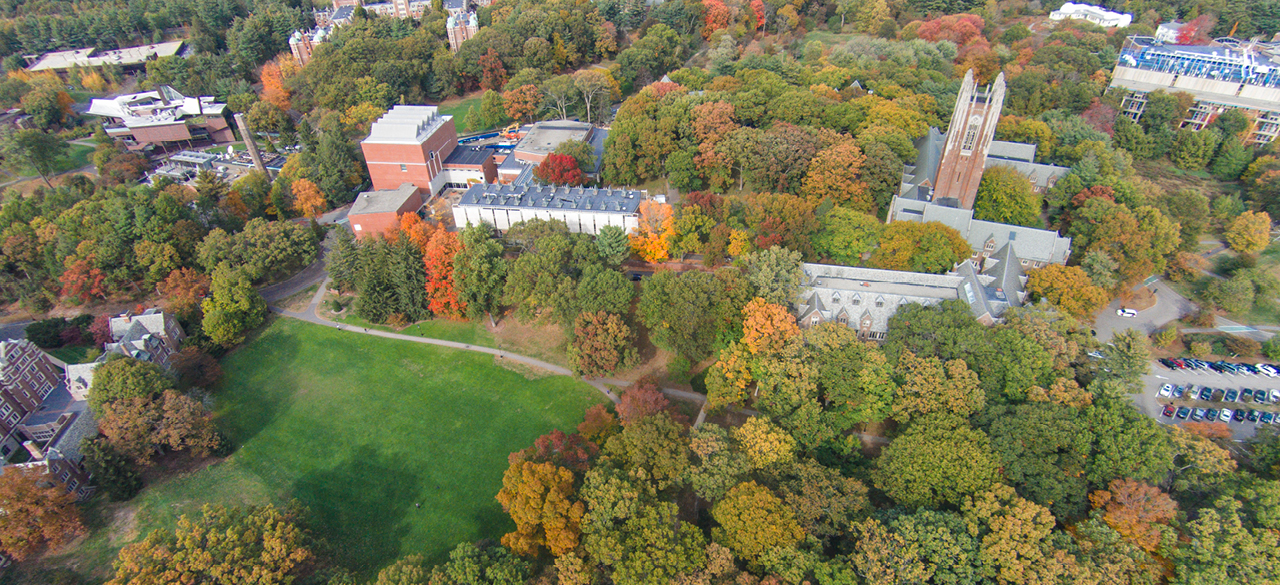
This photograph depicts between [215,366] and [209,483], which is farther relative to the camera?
[215,366]

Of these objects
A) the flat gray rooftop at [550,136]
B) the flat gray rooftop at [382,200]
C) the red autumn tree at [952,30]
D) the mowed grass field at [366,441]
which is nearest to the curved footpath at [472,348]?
the mowed grass field at [366,441]

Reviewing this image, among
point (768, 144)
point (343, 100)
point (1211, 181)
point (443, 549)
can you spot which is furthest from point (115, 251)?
point (1211, 181)

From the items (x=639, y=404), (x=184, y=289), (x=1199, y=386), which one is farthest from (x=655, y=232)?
(x=184, y=289)

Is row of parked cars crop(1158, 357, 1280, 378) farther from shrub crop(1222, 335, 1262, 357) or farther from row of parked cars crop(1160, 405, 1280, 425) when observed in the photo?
row of parked cars crop(1160, 405, 1280, 425)

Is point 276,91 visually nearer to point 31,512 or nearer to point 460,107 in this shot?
point 460,107

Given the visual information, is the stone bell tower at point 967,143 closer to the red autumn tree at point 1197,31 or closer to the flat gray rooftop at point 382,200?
the flat gray rooftop at point 382,200

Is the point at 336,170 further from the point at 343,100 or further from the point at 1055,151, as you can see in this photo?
the point at 1055,151

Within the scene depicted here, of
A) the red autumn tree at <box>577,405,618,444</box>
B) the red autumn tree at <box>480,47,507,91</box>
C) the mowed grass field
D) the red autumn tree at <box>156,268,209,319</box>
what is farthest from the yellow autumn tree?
the red autumn tree at <box>480,47,507,91</box>
